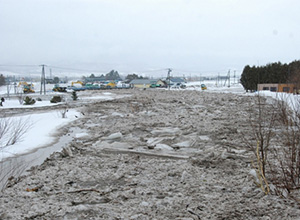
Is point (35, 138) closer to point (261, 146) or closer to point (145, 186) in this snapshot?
point (145, 186)

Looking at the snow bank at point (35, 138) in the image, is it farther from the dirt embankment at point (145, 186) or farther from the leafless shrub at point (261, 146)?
the leafless shrub at point (261, 146)

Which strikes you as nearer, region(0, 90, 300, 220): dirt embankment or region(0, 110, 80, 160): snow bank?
region(0, 90, 300, 220): dirt embankment

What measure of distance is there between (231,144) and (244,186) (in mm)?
3720

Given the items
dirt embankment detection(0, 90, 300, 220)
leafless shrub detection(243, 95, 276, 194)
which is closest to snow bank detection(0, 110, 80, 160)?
dirt embankment detection(0, 90, 300, 220)

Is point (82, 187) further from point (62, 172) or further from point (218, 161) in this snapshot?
point (218, 161)

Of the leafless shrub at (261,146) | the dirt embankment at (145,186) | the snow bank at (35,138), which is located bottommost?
the snow bank at (35,138)

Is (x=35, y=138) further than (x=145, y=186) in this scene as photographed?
Yes

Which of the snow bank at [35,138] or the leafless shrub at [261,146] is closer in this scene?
the leafless shrub at [261,146]

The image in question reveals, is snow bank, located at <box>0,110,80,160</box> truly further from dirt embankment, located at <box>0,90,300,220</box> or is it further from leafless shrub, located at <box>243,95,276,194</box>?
leafless shrub, located at <box>243,95,276,194</box>

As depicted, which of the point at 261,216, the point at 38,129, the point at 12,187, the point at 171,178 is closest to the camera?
the point at 261,216

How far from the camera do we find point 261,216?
364cm

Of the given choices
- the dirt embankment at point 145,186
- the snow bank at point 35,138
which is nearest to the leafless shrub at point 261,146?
the dirt embankment at point 145,186

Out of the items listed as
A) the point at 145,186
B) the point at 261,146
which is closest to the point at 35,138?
the point at 145,186

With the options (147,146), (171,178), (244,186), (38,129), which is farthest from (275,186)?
(38,129)
